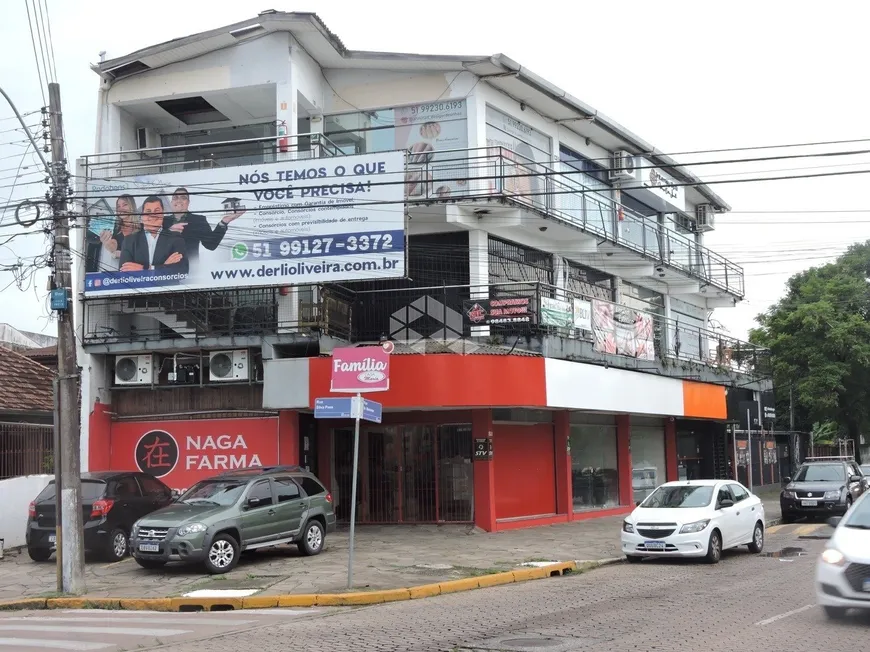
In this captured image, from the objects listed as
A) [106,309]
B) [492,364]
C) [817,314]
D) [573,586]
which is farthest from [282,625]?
[817,314]

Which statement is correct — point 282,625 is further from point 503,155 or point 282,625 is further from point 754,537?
point 503,155

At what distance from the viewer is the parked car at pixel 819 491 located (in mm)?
24719

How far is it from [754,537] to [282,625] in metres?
10.5

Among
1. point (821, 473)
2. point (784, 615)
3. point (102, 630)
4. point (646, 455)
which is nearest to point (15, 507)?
point (102, 630)

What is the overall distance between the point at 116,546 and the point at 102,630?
6672 millimetres

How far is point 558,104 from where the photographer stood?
985 inches

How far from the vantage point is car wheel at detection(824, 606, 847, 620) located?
1005cm

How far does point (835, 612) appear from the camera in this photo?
10227mm

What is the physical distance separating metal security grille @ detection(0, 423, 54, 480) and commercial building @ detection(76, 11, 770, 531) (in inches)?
36.4

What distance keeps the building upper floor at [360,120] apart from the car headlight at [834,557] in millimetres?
12020

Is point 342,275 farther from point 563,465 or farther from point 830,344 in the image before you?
point 830,344

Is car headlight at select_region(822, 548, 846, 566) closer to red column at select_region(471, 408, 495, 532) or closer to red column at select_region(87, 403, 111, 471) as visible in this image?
red column at select_region(471, 408, 495, 532)

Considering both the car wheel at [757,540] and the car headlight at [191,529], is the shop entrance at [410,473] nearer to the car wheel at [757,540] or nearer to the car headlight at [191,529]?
the car wheel at [757,540]

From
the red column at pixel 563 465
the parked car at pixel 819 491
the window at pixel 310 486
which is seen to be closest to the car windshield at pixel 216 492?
the window at pixel 310 486
